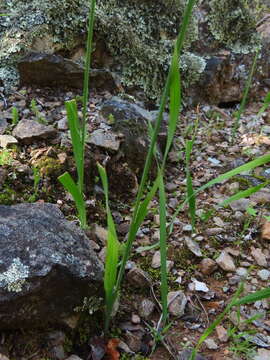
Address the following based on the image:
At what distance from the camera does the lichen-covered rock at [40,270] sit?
1.03m

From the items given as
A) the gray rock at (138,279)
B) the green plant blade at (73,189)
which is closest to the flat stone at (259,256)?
the gray rock at (138,279)

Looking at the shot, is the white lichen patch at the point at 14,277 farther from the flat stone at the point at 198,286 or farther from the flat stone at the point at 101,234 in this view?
the flat stone at the point at 198,286

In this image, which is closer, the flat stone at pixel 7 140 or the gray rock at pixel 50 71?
the flat stone at pixel 7 140

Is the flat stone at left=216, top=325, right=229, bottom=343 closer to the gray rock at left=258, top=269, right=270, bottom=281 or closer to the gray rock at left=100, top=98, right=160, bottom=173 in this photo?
the gray rock at left=258, top=269, right=270, bottom=281

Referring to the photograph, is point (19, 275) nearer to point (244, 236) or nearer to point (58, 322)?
point (58, 322)

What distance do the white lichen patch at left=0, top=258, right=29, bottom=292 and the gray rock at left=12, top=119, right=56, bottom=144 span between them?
0.86m

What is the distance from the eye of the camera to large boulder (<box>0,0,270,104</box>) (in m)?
2.34

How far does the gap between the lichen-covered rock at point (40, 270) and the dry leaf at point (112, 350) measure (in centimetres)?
16

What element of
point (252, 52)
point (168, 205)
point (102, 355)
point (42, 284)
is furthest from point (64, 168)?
point (252, 52)

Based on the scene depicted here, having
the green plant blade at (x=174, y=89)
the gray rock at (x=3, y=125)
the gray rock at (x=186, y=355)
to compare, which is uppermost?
the green plant blade at (x=174, y=89)

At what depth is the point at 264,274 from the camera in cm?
149

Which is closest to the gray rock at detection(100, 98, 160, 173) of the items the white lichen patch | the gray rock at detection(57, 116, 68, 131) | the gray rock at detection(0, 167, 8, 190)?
the gray rock at detection(57, 116, 68, 131)

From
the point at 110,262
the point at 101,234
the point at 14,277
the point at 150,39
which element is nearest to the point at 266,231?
the point at 101,234

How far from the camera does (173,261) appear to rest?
60.0 inches
